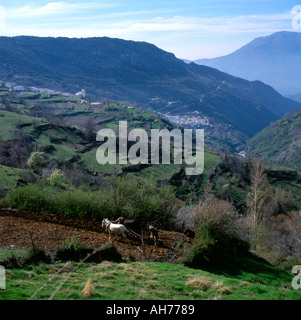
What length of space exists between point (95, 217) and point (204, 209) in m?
5.36

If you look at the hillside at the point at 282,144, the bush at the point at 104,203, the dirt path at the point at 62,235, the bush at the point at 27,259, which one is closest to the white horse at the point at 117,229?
the dirt path at the point at 62,235

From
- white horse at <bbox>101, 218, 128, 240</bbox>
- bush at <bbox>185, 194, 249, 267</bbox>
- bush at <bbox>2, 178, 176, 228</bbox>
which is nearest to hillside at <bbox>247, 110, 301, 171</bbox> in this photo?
bush at <bbox>2, 178, 176, 228</bbox>

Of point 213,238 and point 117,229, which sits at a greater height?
point 117,229

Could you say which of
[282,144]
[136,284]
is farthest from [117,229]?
[282,144]

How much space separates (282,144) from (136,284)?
578 ft

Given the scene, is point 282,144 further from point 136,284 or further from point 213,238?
point 136,284

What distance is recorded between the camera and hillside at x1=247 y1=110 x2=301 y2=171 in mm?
144875

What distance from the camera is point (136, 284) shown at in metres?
8.99

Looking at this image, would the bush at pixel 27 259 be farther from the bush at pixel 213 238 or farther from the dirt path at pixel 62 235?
the bush at pixel 213 238

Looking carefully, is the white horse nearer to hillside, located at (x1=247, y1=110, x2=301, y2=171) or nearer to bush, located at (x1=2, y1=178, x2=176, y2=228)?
bush, located at (x1=2, y1=178, x2=176, y2=228)

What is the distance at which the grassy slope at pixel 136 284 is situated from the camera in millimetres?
7602

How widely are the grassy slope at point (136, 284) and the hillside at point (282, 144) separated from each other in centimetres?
13463

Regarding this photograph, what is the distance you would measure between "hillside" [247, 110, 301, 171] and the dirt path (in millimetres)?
132719
